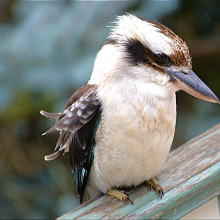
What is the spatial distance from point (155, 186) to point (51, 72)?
0.95 metres

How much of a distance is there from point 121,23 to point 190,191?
1.94ft

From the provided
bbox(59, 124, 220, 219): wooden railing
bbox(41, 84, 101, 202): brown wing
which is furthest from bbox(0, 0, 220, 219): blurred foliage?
bbox(59, 124, 220, 219): wooden railing

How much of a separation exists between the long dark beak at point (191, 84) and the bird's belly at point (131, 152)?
13cm

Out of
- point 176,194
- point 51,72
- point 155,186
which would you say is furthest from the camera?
point 51,72

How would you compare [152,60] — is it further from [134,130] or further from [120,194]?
[120,194]

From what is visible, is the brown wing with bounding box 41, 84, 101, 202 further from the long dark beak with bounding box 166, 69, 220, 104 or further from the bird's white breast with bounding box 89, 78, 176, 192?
the long dark beak with bounding box 166, 69, 220, 104

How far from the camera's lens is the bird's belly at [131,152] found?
1690 mm

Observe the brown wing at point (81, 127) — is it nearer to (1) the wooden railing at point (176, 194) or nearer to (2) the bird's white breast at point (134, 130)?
(2) the bird's white breast at point (134, 130)

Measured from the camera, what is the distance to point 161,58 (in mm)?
1681

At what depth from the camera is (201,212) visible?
1674 millimetres

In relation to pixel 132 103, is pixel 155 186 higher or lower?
lower

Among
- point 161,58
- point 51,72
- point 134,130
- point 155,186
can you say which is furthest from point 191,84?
point 51,72

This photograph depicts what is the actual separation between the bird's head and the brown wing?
3.4 inches

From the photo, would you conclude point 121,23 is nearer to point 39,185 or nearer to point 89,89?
point 89,89
